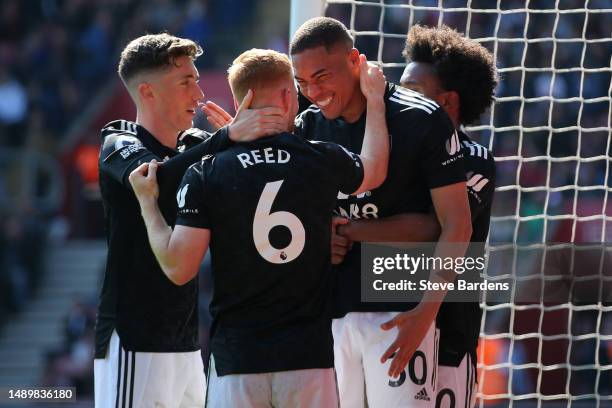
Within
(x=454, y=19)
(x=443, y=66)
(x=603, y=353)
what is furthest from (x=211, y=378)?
(x=454, y=19)

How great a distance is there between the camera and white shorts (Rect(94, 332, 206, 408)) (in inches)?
153

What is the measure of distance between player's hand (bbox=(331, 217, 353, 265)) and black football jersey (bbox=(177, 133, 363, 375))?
336 millimetres

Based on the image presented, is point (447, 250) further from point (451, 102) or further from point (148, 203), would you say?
point (148, 203)

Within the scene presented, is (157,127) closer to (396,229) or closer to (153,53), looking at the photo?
(153,53)

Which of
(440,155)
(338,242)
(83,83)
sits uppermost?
(440,155)

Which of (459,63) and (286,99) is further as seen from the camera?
(459,63)

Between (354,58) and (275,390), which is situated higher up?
(354,58)

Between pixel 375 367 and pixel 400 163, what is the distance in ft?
2.32

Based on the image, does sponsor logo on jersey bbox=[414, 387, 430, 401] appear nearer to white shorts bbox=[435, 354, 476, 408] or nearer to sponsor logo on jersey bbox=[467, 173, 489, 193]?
white shorts bbox=[435, 354, 476, 408]

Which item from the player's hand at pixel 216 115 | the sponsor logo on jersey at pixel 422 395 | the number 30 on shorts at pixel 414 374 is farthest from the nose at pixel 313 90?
the sponsor logo on jersey at pixel 422 395

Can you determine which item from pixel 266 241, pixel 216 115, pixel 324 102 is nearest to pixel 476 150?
pixel 324 102

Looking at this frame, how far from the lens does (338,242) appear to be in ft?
12.1

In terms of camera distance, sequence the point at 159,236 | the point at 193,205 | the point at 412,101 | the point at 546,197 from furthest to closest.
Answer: the point at 546,197
the point at 412,101
the point at 159,236
the point at 193,205

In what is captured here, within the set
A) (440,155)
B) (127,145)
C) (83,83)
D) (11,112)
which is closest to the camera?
(440,155)
